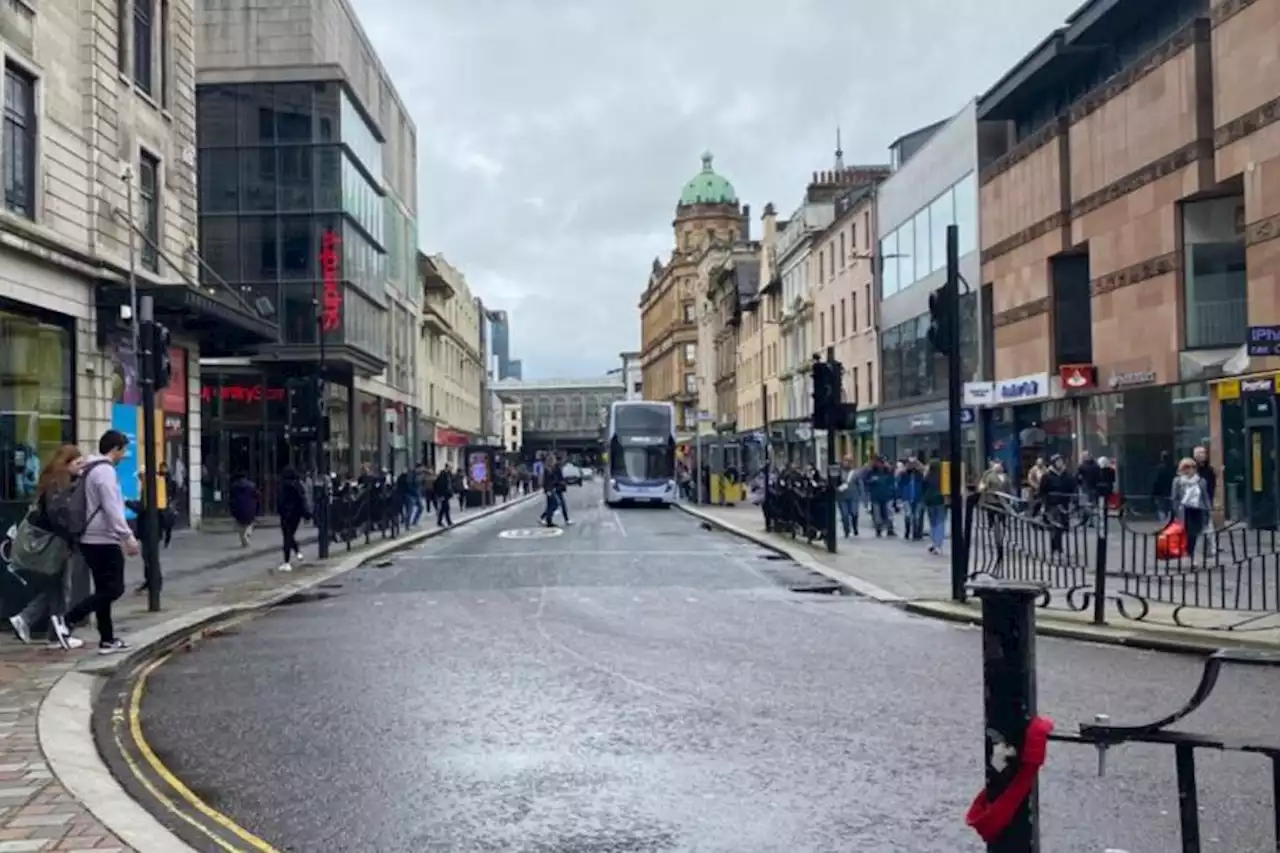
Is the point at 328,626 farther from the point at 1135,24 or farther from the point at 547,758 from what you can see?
the point at 1135,24

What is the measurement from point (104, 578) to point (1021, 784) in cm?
919

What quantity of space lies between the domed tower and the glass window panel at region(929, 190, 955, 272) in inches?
Answer: 3262

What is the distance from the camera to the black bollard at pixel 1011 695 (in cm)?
365

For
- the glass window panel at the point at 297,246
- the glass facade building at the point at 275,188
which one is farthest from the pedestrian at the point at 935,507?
the glass window panel at the point at 297,246

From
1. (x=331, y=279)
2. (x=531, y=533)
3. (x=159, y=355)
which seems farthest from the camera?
(x=331, y=279)

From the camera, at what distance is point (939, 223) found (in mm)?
43594

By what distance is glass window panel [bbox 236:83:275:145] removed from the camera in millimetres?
43812

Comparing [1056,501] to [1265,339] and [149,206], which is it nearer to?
[1265,339]

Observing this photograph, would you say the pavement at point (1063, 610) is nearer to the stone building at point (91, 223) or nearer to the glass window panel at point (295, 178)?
the stone building at point (91, 223)

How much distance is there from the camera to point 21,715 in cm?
827

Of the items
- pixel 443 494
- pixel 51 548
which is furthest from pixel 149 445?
pixel 443 494

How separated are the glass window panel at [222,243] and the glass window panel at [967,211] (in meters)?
23.4

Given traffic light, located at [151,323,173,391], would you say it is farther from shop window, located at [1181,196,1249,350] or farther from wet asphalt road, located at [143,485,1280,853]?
shop window, located at [1181,196,1249,350]

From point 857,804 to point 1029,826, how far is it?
98.3 inches
